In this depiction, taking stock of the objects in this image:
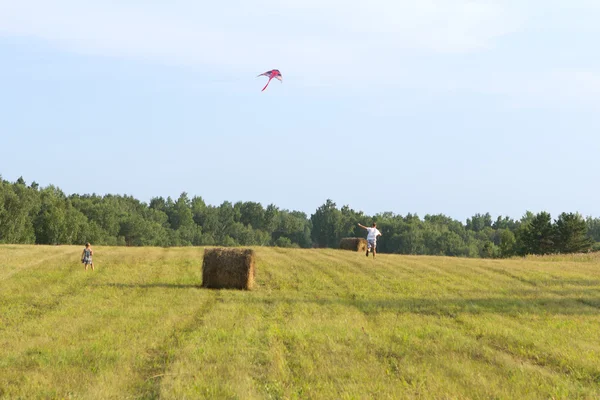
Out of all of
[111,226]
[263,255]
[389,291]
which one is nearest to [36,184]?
[111,226]

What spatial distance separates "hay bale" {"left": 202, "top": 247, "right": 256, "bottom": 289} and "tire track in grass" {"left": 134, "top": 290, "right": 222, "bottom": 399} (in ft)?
20.8

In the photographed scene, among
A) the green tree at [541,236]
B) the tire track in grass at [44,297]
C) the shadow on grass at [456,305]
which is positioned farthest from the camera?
the green tree at [541,236]

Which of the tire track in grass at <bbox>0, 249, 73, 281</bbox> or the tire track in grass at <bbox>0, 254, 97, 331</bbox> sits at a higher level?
the tire track in grass at <bbox>0, 249, 73, 281</bbox>

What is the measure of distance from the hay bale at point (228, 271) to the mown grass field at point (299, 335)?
0.81m

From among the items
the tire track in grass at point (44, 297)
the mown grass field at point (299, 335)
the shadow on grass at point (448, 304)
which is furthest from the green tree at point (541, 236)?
the tire track in grass at point (44, 297)

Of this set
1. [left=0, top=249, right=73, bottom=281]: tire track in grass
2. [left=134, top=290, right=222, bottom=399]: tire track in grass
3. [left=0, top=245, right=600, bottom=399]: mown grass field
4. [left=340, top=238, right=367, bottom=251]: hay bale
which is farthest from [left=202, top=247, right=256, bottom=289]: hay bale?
[left=340, top=238, right=367, bottom=251]: hay bale

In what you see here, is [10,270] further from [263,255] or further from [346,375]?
[346,375]

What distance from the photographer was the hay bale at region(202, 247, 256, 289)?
23.2 m

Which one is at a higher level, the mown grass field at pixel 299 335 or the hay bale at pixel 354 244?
the hay bale at pixel 354 244

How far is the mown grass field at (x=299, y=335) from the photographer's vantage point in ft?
31.4

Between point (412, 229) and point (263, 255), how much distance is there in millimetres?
165038

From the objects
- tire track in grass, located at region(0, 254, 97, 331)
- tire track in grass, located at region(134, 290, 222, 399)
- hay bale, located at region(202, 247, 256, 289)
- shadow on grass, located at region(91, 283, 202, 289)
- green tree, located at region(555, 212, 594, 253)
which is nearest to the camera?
tire track in grass, located at region(134, 290, 222, 399)

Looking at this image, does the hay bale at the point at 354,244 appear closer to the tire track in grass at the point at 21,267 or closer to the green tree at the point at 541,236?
the tire track in grass at the point at 21,267

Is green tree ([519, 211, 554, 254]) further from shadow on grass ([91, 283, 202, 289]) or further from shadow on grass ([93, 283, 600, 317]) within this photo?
shadow on grass ([91, 283, 202, 289])
